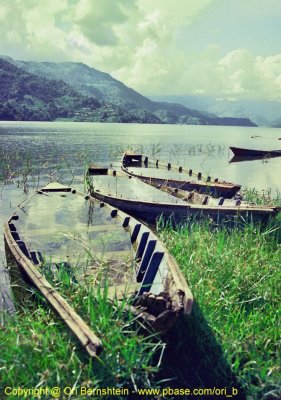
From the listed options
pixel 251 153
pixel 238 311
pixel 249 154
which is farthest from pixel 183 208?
pixel 249 154

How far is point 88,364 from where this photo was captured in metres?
5.72

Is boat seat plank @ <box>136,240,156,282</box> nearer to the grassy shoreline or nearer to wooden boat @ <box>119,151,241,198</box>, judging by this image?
the grassy shoreline

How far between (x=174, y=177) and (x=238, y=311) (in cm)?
2295

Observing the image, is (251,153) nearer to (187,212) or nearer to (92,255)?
(187,212)

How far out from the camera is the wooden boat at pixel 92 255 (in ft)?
20.8

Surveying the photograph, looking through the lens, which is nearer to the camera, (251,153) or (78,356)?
(78,356)

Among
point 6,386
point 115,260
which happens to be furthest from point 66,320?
point 115,260

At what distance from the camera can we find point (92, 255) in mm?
10891

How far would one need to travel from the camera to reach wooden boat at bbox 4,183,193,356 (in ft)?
20.8

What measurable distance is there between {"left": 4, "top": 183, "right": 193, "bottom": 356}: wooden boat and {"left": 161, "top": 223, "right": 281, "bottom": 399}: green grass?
3.27 feet

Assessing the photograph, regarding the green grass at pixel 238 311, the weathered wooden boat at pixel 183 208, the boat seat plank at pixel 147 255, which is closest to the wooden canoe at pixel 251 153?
the weathered wooden boat at pixel 183 208

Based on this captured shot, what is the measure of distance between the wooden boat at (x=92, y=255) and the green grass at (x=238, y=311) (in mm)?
997

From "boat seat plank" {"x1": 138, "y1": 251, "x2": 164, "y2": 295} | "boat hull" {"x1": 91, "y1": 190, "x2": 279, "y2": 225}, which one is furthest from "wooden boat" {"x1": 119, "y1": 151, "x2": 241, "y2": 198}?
"boat seat plank" {"x1": 138, "y1": 251, "x2": 164, "y2": 295}

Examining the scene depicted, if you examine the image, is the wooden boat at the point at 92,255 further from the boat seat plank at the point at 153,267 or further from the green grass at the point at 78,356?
the green grass at the point at 78,356
